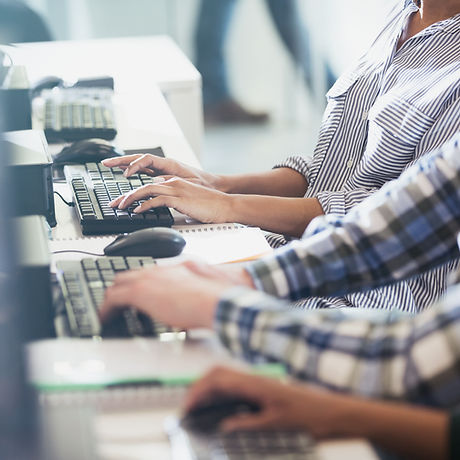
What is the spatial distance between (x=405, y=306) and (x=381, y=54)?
60 centimetres

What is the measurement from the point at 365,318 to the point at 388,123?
715mm

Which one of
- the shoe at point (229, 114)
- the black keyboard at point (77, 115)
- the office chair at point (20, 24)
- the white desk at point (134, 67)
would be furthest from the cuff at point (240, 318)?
the shoe at point (229, 114)

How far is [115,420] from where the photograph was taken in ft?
2.59

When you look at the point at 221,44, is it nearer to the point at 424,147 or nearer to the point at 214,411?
the point at 424,147

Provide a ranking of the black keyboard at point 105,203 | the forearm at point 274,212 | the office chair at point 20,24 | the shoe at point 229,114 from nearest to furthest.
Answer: the black keyboard at point 105,203, the forearm at point 274,212, the office chair at point 20,24, the shoe at point 229,114

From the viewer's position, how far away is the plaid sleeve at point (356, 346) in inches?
29.9

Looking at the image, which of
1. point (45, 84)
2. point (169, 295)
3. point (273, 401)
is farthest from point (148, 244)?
point (45, 84)

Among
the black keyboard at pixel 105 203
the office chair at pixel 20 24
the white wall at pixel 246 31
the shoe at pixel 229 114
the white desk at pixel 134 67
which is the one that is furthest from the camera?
the shoe at pixel 229 114

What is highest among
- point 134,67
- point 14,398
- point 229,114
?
point 14,398

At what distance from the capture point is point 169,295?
0.92m

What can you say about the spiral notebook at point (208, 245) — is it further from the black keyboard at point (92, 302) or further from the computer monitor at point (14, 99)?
the computer monitor at point (14, 99)

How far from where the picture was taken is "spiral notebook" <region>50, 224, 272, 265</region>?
4.12 ft

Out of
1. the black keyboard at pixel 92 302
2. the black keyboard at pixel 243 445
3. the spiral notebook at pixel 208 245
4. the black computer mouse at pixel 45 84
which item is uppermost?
the black keyboard at pixel 243 445

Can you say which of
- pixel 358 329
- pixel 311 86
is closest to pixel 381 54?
pixel 358 329
